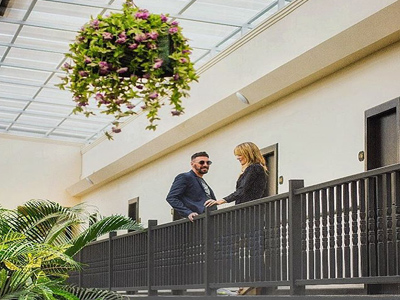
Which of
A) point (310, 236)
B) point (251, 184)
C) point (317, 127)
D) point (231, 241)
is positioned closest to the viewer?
point (310, 236)

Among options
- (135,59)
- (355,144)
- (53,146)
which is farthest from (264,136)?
(53,146)

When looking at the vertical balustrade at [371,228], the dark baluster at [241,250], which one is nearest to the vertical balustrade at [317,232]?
the vertical balustrade at [371,228]

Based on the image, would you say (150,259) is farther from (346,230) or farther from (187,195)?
(346,230)

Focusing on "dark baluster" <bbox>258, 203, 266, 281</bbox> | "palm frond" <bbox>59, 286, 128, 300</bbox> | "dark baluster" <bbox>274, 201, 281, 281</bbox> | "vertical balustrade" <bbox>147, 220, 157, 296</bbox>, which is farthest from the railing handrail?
"vertical balustrade" <bbox>147, 220, 157, 296</bbox>

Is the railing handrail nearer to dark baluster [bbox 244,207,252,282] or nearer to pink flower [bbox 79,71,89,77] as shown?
dark baluster [bbox 244,207,252,282]

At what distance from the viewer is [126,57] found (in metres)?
7.36

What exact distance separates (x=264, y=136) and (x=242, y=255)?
5.33 meters

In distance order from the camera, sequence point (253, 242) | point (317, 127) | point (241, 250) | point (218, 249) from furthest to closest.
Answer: point (317, 127) → point (218, 249) → point (241, 250) → point (253, 242)

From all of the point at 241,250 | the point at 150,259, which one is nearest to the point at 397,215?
the point at 241,250

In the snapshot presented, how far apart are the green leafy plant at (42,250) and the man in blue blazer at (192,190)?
1.08m

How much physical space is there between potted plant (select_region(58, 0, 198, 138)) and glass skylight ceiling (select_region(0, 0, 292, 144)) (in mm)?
6718

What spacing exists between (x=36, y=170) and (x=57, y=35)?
10.6 m

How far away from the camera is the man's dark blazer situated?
10.5 m

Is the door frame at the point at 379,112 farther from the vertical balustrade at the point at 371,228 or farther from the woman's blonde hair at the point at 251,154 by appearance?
the vertical balustrade at the point at 371,228
